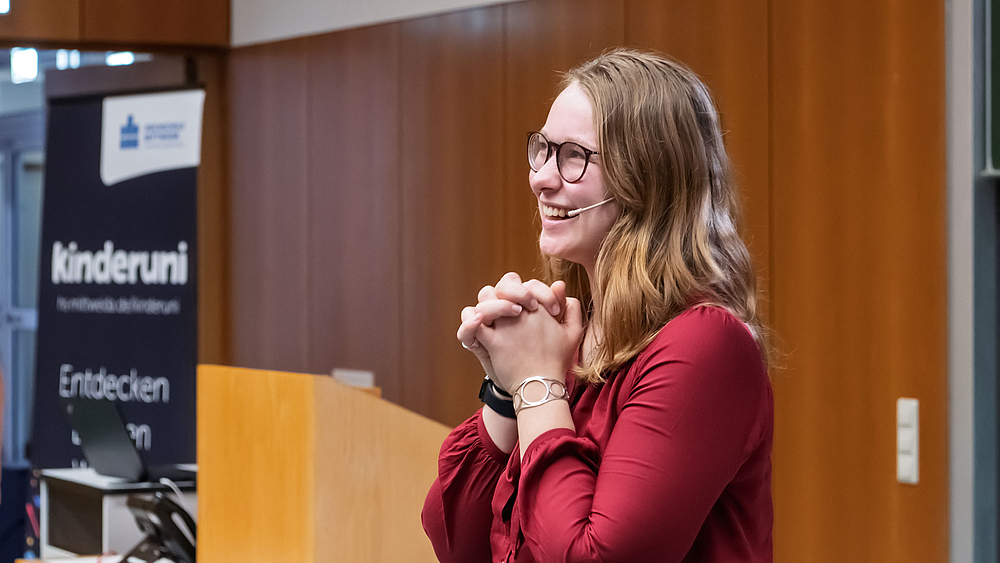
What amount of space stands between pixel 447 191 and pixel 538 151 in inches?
122

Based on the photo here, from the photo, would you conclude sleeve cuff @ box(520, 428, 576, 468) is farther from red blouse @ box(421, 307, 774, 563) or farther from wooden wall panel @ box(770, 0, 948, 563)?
wooden wall panel @ box(770, 0, 948, 563)

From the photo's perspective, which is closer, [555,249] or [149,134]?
[555,249]

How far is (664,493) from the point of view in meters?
0.99

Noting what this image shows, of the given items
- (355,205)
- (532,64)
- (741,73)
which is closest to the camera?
(741,73)

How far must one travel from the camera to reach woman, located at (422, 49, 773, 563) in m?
1.01

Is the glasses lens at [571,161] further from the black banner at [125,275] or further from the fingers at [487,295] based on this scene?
the black banner at [125,275]

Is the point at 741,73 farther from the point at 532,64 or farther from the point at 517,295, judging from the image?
the point at 517,295

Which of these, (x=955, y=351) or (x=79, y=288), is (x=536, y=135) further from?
(x=79, y=288)

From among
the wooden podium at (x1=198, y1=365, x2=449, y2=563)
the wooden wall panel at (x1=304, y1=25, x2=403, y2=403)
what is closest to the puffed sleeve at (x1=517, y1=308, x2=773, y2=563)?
the wooden podium at (x1=198, y1=365, x2=449, y2=563)

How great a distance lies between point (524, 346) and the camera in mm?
1148

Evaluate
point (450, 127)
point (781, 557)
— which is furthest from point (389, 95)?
point (781, 557)

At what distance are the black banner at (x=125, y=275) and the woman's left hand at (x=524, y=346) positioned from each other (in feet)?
13.0

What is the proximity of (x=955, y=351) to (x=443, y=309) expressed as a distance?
2054 millimetres

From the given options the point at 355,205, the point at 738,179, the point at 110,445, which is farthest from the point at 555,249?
the point at 355,205
